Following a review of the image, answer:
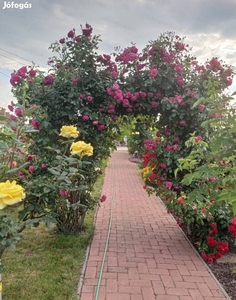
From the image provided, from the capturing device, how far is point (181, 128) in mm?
3623

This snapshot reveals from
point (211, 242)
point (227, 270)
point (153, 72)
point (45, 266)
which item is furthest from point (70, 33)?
point (227, 270)

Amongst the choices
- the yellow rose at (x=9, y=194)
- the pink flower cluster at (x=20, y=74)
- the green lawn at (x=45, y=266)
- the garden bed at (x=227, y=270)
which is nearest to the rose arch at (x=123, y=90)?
the pink flower cluster at (x=20, y=74)

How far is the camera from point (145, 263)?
314cm


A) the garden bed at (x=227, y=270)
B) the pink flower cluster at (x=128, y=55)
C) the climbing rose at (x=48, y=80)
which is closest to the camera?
the garden bed at (x=227, y=270)

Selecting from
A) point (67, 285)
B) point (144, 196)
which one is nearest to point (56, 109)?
point (67, 285)

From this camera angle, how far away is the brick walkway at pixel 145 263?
2.53 m

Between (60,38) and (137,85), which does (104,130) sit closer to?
(137,85)

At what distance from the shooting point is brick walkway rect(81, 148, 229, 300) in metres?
2.53

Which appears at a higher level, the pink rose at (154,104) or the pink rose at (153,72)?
the pink rose at (153,72)

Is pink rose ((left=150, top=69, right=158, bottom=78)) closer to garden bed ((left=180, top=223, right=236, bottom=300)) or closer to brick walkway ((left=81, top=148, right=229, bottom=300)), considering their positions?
brick walkway ((left=81, top=148, right=229, bottom=300))

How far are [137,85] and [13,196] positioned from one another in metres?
2.68

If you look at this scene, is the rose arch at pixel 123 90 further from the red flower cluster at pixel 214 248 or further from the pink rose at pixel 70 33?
the red flower cluster at pixel 214 248

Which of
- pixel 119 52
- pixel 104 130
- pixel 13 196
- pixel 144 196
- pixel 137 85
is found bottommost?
pixel 144 196

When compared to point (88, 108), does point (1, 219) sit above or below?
below
